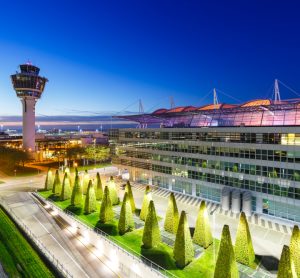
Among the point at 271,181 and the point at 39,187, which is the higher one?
the point at 271,181

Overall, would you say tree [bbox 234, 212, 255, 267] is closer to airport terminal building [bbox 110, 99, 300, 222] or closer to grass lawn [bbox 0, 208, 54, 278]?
airport terminal building [bbox 110, 99, 300, 222]

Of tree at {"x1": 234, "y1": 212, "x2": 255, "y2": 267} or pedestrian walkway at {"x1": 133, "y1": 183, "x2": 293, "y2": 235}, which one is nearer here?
tree at {"x1": 234, "y1": 212, "x2": 255, "y2": 267}

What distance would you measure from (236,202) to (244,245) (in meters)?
18.2

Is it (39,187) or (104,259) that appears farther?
(39,187)

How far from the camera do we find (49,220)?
44031 mm

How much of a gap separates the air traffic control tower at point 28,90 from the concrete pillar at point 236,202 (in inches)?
3905

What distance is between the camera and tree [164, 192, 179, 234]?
36000 mm

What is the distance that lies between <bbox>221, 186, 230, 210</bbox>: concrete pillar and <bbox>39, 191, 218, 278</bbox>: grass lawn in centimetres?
1423

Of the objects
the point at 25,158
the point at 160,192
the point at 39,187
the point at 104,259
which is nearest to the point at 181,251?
the point at 104,259

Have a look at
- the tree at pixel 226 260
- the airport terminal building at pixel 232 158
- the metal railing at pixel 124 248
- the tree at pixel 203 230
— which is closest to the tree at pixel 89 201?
the metal railing at pixel 124 248

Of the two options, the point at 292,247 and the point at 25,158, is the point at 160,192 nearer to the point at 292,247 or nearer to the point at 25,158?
the point at 292,247

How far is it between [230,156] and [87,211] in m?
28.6

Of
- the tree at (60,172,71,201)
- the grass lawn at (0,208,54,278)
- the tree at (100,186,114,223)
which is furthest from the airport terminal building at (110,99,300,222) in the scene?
the grass lawn at (0,208,54,278)

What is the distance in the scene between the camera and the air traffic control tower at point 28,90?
112 m
